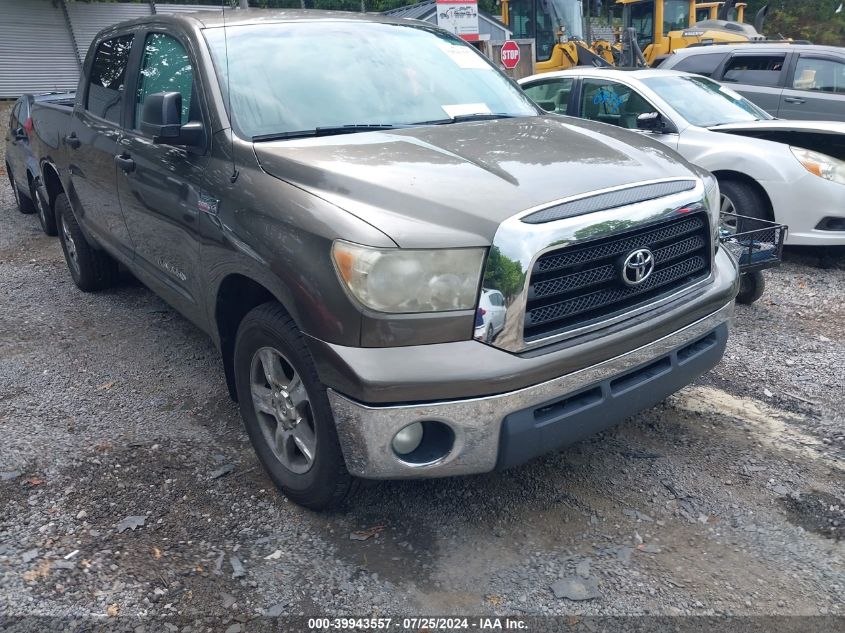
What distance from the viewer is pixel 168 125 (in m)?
3.14

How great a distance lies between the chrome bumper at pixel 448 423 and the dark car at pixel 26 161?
5769 mm

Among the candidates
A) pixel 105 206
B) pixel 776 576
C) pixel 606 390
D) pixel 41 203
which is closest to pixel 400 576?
pixel 606 390

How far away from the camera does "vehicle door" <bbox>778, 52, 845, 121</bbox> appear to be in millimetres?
8805

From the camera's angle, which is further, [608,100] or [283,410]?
[608,100]

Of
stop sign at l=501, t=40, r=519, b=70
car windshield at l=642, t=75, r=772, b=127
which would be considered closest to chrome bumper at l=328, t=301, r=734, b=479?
car windshield at l=642, t=75, r=772, b=127

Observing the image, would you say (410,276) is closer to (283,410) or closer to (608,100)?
(283,410)

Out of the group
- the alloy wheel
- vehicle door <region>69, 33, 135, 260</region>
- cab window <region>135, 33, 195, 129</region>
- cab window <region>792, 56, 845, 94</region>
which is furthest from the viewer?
cab window <region>792, 56, 845, 94</region>

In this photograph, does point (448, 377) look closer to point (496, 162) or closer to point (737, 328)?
point (496, 162)

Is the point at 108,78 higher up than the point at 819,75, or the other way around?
the point at 108,78

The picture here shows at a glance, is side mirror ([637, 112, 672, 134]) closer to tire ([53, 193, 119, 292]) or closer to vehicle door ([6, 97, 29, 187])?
tire ([53, 193, 119, 292])

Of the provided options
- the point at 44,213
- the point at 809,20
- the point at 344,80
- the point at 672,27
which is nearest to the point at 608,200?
the point at 344,80

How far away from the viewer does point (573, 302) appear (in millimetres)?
2533

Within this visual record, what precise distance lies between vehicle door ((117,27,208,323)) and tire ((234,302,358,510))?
0.56 meters

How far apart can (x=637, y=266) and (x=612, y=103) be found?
5.04 m
